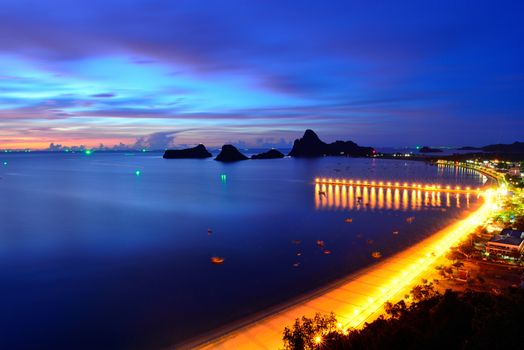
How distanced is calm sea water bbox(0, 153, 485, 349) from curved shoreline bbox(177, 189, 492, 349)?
73.0 inches

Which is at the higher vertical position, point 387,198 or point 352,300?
point 352,300

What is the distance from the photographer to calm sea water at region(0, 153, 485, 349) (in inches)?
890

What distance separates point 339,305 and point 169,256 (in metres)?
18.9

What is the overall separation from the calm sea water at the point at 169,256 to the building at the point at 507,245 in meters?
8.43

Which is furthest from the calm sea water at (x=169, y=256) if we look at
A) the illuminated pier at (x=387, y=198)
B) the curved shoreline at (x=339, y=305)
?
the curved shoreline at (x=339, y=305)

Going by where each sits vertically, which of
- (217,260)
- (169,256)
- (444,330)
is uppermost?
(444,330)

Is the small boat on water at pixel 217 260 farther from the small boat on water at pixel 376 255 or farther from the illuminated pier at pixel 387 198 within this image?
the illuminated pier at pixel 387 198

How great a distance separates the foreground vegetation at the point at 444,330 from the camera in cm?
1239

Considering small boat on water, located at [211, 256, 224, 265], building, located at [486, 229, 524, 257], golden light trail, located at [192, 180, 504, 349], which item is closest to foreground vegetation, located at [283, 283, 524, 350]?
golden light trail, located at [192, 180, 504, 349]

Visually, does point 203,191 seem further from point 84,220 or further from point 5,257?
point 5,257

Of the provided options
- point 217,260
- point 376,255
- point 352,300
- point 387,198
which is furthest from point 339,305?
point 387,198

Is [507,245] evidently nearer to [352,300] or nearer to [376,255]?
[376,255]

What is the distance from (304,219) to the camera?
166ft

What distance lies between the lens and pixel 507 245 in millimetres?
28594
